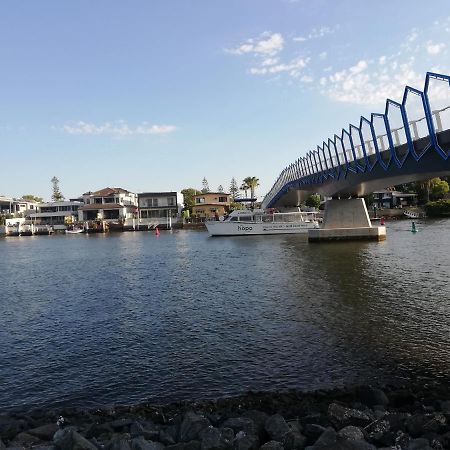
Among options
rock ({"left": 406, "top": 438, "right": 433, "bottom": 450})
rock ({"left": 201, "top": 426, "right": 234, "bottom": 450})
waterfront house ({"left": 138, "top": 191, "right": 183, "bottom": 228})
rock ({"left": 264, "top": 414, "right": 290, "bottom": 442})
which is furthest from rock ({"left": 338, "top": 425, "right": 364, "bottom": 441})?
waterfront house ({"left": 138, "top": 191, "right": 183, "bottom": 228})

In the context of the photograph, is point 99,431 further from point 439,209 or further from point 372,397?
point 439,209

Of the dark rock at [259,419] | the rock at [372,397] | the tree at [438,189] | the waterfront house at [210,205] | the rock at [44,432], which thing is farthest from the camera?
the waterfront house at [210,205]

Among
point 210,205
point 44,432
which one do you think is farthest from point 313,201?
point 44,432

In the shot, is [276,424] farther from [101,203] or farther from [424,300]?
[101,203]

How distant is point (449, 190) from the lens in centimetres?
11581

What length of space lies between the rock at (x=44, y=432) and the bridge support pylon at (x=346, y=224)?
151ft

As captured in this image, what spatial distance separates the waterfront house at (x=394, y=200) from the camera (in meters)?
131

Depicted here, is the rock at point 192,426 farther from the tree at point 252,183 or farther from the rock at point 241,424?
the tree at point 252,183

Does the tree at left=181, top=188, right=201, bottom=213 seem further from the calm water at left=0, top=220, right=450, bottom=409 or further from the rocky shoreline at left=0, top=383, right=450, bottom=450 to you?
the rocky shoreline at left=0, top=383, right=450, bottom=450

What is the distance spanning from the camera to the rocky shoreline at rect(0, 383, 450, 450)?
7.59 metres

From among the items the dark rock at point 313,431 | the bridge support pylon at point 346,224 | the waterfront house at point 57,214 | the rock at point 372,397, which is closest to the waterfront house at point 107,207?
the waterfront house at point 57,214

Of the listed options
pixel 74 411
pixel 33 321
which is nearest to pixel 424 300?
pixel 74 411

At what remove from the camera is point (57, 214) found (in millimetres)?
124062

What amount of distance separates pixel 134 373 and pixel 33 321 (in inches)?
333
